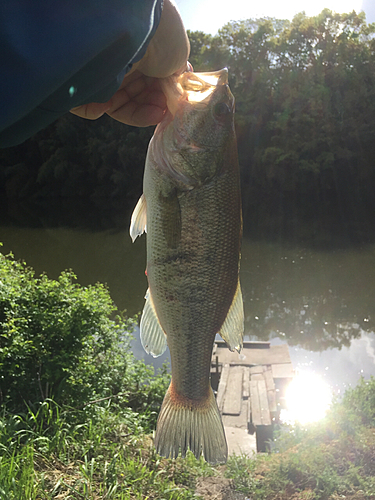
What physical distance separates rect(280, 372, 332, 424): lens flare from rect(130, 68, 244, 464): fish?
6.32 m

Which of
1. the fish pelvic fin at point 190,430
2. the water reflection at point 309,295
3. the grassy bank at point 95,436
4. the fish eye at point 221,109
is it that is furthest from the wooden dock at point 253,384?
the fish eye at point 221,109

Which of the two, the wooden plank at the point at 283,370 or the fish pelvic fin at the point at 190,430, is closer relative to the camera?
the fish pelvic fin at the point at 190,430

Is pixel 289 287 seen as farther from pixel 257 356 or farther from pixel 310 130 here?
pixel 310 130

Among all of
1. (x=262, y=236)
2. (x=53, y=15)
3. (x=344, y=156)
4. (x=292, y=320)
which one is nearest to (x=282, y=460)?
(x=53, y=15)

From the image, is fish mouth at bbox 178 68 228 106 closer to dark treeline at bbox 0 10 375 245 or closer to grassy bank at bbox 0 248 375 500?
grassy bank at bbox 0 248 375 500

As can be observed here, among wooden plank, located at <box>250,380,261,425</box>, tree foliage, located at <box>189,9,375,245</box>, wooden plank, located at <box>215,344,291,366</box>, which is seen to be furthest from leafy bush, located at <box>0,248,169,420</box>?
tree foliage, located at <box>189,9,375,245</box>

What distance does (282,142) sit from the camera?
2991 centimetres

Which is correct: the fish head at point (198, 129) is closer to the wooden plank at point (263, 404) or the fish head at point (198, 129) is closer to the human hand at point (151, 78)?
the human hand at point (151, 78)

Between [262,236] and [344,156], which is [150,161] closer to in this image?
[262,236]

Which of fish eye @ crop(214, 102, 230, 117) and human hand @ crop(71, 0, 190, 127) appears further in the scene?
fish eye @ crop(214, 102, 230, 117)

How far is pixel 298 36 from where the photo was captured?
3406cm

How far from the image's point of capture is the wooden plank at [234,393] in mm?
7659

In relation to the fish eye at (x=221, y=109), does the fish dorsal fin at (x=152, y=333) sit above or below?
below

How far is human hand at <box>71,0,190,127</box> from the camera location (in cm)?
141
